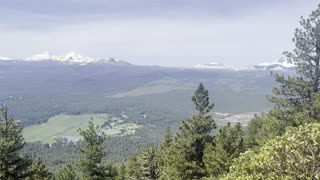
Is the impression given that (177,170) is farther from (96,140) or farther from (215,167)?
(96,140)

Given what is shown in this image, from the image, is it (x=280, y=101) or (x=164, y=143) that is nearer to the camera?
(x=280, y=101)

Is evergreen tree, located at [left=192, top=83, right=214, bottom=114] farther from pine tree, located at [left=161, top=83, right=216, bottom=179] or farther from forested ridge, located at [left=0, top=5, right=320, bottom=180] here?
pine tree, located at [left=161, top=83, right=216, bottom=179]

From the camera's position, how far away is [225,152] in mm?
44281

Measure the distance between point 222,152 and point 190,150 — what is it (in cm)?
450

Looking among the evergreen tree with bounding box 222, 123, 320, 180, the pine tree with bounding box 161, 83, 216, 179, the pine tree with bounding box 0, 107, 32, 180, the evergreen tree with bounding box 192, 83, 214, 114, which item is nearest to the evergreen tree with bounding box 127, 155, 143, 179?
the pine tree with bounding box 161, 83, 216, 179

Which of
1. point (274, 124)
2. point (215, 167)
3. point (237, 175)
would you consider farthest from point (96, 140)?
point (237, 175)

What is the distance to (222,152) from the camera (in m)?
44.3

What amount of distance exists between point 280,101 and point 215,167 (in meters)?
9.69

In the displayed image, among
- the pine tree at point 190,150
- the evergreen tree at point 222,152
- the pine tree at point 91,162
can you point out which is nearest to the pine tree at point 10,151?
the pine tree at point 91,162

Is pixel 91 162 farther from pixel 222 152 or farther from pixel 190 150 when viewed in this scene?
pixel 222 152

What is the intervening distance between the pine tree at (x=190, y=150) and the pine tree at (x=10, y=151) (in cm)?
1512

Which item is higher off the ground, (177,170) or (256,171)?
(256,171)

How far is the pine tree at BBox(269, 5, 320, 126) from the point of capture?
146 feet

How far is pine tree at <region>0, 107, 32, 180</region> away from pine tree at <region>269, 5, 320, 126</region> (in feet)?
85.3
